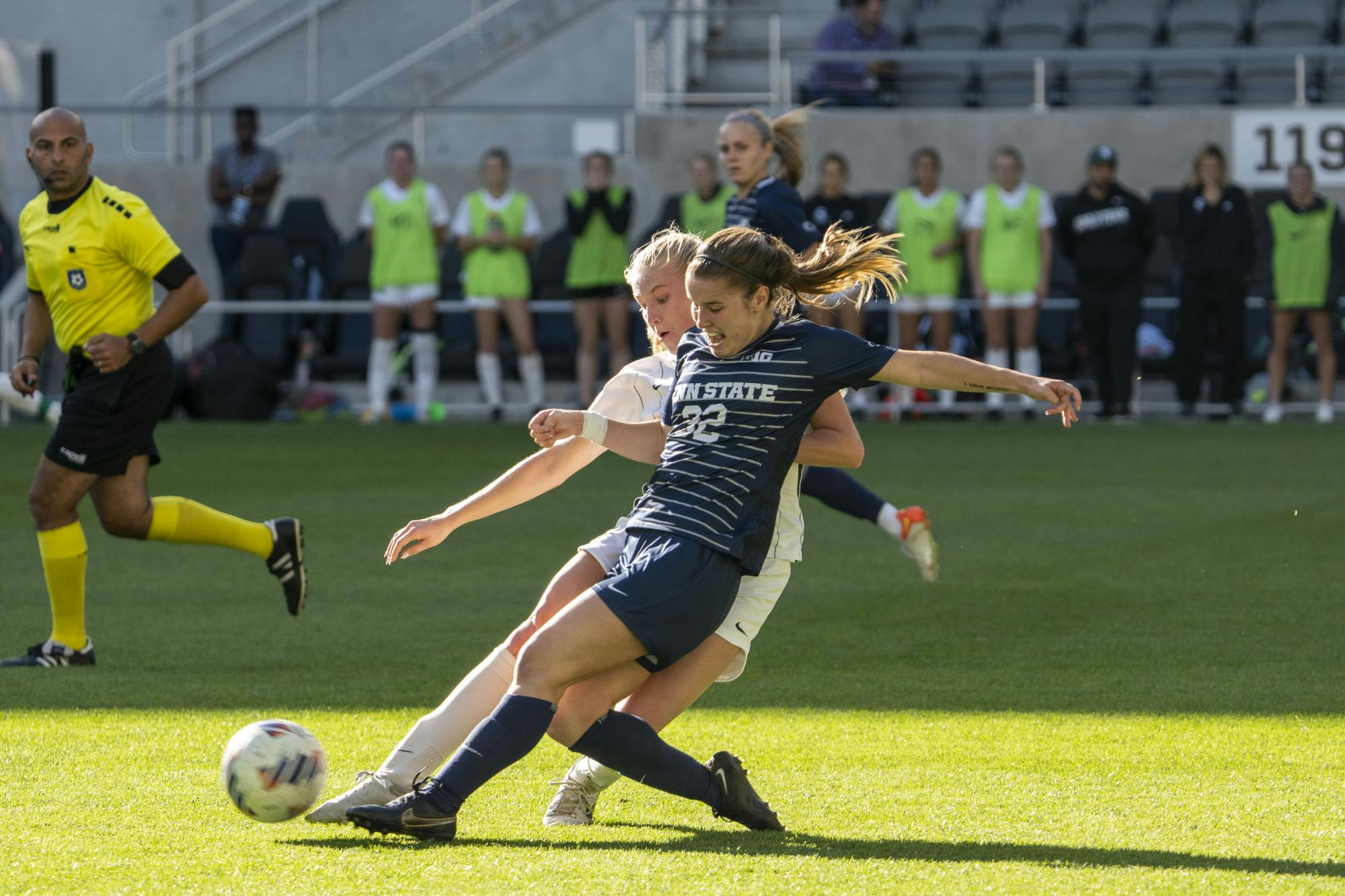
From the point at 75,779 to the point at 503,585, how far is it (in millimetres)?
3568

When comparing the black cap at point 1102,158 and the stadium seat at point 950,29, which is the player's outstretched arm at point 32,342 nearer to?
the black cap at point 1102,158

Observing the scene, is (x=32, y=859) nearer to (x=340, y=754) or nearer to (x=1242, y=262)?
(x=340, y=754)

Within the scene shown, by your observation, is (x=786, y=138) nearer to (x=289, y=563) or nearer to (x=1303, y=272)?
(x=289, y=563)

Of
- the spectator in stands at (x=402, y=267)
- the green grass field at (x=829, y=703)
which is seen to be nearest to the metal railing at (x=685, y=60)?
the spectator in stands at (x=402, y=267)

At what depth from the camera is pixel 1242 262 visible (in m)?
16.1

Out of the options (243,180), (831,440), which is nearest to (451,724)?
(831,440)

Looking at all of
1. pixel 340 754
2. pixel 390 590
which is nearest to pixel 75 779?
pixel 340 754

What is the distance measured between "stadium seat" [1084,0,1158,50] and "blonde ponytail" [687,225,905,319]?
1759 cm

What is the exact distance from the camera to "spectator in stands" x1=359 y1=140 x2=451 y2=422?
1647 centimetres

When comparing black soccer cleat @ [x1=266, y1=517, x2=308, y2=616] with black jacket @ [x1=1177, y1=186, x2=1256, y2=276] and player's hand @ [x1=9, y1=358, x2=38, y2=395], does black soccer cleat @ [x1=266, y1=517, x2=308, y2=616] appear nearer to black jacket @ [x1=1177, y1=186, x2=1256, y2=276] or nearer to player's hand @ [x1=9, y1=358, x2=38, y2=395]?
player's hand @ [x1=9, y1=358, x2=38, y2=395]

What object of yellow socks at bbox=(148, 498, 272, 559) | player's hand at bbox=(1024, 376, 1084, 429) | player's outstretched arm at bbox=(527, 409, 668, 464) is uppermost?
player's hand at bbox=(1024, 376, 1084, 429)

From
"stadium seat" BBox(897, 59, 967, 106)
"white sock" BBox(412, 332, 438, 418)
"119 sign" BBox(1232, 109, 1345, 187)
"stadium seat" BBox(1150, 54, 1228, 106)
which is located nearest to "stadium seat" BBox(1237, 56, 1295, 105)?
"stadium seat" BBox(1150, 54, 1228, 106)

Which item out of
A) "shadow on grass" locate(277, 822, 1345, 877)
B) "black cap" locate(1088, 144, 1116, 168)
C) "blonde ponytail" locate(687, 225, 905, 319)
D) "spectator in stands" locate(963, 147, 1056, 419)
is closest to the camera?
"shadow on grass" locate(277, 822, 1345, 877)

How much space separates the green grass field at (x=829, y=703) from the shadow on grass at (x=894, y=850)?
0.04ft
